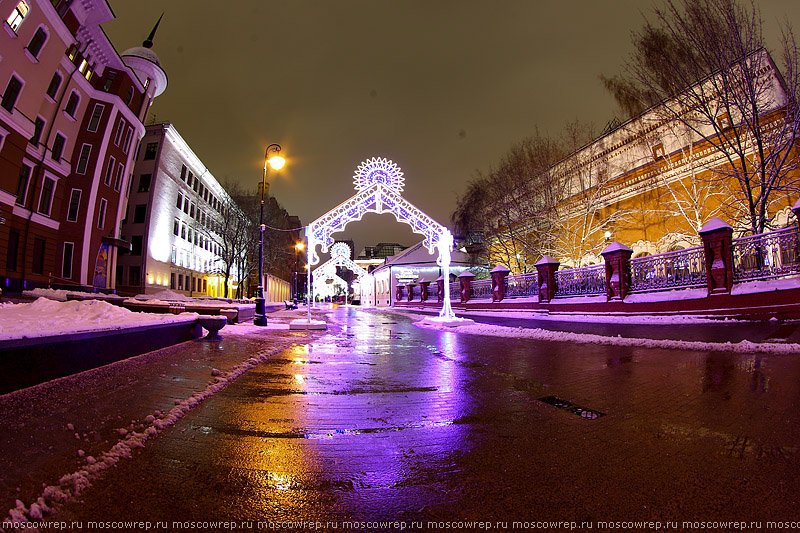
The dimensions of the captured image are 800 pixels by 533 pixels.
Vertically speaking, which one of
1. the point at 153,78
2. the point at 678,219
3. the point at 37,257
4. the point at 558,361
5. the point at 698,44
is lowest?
the point at 558,361

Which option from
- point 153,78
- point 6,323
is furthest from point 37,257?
point 6,323

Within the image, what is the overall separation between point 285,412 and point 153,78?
4005cm

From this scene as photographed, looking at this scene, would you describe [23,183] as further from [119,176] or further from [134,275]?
[134,275]

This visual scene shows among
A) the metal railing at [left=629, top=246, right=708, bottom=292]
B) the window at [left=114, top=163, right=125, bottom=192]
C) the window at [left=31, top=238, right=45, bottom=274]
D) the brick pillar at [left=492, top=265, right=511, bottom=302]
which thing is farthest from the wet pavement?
the window at [left=114, top=163, right=125, bottom=192]

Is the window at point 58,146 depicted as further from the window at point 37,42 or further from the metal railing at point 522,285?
the metal railing at point 522,285

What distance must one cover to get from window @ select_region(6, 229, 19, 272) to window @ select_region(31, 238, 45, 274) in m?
1.47

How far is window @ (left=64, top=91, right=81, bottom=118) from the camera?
22297 millimetres

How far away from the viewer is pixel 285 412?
138 inches

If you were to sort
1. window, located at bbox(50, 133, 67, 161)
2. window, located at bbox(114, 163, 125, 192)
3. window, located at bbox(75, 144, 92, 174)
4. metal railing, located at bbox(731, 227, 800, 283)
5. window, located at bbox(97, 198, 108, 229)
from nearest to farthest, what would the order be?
metal railing, located at bbox(731, 227, 800, 283)
window, located at bbox(50, 133, 67, 161)
window, located at bbox(75, 144, 92, 174)
window, located at bbox(97, 198, 108, 229)
window, located at bbox(114, 163, 125, 192)

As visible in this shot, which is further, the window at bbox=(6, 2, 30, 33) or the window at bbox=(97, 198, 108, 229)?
the window at bbox=(97, 198, 108, 229)

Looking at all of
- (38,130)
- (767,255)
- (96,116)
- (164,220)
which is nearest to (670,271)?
(767,255)

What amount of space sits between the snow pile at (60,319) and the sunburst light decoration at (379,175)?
11069 mm

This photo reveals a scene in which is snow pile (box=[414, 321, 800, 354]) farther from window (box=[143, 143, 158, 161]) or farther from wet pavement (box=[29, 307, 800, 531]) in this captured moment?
window (box=[143, 143, 158, 161])

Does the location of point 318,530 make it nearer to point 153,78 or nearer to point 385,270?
point 153,78
